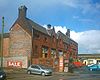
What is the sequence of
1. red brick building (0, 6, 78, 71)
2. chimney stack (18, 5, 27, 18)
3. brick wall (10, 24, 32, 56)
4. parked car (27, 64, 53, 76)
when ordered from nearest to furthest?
parked car (27, 64, 53, 76) < red brick building (0, 6, 78, 71) < brick wall (10, 24, 32, 56) < chimney stack (18, 5, 27, 18)

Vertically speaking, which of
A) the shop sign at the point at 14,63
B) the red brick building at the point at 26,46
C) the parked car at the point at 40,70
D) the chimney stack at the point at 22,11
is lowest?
the parked car at the point at 40,70

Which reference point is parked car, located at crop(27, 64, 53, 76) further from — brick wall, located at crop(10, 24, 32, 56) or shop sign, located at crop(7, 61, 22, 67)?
brick wall, located at crop(10, 24, 32, 56)

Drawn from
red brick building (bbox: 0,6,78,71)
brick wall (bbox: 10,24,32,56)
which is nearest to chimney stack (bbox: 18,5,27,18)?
red brick building (bbox: 0,6,78,71)

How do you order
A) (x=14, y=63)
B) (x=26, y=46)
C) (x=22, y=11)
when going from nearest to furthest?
(x=14, y=63), (x=26, y=46), (x=22, y=11)

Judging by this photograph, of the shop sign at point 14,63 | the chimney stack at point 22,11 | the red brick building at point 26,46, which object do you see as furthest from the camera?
the chimney stack at point 22,11

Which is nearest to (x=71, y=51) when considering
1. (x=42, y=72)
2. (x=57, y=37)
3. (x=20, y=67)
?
(x=57, y=37)

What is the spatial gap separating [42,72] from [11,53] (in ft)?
62.0

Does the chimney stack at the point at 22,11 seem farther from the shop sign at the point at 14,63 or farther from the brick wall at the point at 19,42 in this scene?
the shop sign at the point at 14,63

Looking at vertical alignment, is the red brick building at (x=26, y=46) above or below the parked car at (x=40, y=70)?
above

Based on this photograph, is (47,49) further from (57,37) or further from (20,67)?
(20,67)

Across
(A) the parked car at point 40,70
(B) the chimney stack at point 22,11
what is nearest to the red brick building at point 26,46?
(B) the chimney stack at point 22,11

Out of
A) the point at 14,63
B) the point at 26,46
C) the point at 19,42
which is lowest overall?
the point at 14,63

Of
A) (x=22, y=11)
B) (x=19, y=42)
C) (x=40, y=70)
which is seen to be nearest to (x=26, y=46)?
(x=19, y=42)

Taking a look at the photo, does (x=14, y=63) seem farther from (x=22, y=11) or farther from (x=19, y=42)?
(x=22, y=11)
